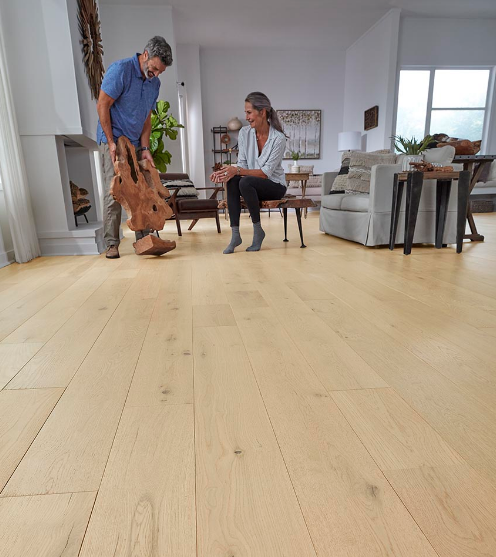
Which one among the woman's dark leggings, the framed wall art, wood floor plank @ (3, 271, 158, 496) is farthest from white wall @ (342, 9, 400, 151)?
wood floor plank @ (3, 271, 158, 496)

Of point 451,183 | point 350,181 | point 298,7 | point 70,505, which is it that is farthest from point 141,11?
point 70,505

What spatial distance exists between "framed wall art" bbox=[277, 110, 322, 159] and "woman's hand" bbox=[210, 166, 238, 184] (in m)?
5.71

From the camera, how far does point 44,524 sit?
0.56 m

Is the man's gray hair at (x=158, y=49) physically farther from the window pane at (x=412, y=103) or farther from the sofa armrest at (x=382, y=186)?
the window pane at (x=412, y=103)

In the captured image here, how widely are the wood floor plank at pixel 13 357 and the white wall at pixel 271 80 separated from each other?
7055 mm

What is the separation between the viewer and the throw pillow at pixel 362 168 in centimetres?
346

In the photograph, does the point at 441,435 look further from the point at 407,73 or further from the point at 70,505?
Answer: the point at 407,73

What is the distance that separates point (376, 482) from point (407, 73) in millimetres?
7817

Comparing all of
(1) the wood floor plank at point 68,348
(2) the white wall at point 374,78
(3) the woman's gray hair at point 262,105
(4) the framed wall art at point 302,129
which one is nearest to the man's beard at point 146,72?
(3) the woman's gray hair at point 262,105

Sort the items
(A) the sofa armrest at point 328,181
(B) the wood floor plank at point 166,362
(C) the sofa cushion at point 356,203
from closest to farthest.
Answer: (B) the wood floor plank at point 166,362 < (C) the sofa cushion at point 356,203 < (A) the sofa armrest at point 328,181

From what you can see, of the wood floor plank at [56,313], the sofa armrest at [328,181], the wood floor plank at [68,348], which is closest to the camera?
the wood floor plank at [68,348]

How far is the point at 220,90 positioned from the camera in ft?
25.4

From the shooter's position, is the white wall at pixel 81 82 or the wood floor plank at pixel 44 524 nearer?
the wood floor plank at pixel 44 524

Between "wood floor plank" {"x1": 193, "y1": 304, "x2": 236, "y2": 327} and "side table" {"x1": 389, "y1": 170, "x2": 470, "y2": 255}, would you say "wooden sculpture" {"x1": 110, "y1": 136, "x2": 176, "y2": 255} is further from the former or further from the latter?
"side table" {"x1": 389, "y1": 170, "x2": 470, "y2": 255}
